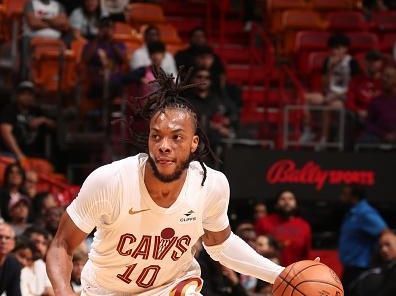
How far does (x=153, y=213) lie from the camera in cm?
586

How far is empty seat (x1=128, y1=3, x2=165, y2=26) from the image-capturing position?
15.8 metres

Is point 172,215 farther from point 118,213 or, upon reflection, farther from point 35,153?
point 35,153

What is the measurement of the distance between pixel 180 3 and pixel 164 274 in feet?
38.3

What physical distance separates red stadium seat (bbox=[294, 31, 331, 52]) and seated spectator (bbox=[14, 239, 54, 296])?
7.31 m

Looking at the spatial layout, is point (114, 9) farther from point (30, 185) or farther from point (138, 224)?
point (138, 224)

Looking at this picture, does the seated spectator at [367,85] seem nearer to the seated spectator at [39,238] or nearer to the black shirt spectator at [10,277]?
the seated spectator at [39,238]

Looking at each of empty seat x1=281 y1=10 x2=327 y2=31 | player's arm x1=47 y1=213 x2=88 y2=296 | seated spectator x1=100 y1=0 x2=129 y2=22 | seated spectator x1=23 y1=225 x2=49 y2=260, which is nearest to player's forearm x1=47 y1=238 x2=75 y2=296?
player's arm x1=47 y1=213 x2=88 y2=296

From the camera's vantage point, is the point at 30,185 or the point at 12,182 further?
the point at 30,185

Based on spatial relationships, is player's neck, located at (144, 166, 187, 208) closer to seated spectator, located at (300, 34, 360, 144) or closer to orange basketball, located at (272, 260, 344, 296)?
orange basketball, located at (272, 260, 344, 296)

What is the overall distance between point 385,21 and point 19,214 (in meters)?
8.20

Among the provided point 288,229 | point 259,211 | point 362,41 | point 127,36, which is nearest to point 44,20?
point 127,36

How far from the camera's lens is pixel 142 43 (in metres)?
14.7

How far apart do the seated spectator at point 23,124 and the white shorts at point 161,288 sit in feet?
21.7

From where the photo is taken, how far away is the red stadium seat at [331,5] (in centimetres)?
1692
